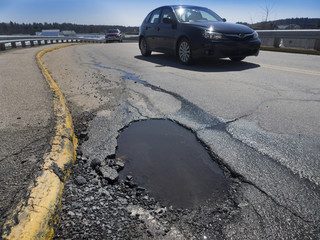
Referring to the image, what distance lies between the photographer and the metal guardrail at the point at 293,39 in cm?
1094

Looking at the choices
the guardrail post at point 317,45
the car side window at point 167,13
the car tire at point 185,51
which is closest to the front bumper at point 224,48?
the car tire at point 185,51

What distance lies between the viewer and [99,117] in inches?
135

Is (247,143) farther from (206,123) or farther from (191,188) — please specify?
(191,188)

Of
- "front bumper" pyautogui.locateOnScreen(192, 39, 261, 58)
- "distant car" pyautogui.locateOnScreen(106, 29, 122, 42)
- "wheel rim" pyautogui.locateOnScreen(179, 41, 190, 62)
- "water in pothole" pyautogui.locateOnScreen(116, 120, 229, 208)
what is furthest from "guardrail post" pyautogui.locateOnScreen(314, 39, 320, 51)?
"distant car" pyautogui.locateOnScreen(106, 29, 122, 42)

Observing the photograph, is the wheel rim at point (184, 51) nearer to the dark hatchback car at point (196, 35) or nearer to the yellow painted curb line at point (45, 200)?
the dark hatchback car at point (196, 35)

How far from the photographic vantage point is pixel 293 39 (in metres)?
12.2

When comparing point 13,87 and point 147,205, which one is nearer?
point 147,205

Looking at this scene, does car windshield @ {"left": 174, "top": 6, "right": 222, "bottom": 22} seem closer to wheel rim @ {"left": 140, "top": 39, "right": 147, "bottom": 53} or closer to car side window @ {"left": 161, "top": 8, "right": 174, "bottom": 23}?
car side window @ {"left": 161, "top": 8, "right": 174, "bottom": 23}

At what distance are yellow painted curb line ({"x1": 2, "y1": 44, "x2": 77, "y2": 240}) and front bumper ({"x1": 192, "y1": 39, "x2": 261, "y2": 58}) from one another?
5.00 metres

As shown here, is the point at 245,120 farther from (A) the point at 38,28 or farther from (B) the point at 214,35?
(A) the point at 38,28

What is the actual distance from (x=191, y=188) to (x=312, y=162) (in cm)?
116

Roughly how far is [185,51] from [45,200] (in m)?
6.37

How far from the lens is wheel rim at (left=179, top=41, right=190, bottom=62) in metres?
7.12

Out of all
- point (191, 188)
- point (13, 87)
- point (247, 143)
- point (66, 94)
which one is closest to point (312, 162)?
point (247, 143)
